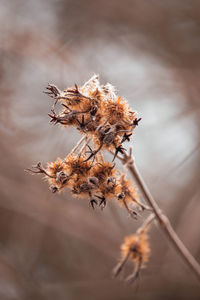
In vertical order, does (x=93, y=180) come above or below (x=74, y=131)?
below

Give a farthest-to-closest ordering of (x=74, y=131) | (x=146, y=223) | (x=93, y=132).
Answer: (x=74, y=131), (x=146, y=223), (x=93, y=132)

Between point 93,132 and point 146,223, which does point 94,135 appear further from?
point 146,223

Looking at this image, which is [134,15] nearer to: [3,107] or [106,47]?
[106,47]

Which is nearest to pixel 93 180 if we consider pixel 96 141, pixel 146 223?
pixel 96 141

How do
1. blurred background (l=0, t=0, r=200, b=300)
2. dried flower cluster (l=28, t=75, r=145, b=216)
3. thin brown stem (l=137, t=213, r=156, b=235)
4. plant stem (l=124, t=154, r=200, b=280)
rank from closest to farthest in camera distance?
1. dried flower cluster (l=28, t=75, r=145, b=216)
2. plant stem (l=124, t=154, r=200, b=280)
3. thin brown stem (l=137, t=213, r=156, b=235)
4. blurred background (l=0, t=0, r=200, b=300)

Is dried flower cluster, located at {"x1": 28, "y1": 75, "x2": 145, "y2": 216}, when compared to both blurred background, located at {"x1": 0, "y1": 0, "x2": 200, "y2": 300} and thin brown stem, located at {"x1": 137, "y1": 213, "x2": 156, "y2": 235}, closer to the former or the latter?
thin brown stem, located at {"x1": 137, "y1": 213, "x2": 156, "y2": 235}

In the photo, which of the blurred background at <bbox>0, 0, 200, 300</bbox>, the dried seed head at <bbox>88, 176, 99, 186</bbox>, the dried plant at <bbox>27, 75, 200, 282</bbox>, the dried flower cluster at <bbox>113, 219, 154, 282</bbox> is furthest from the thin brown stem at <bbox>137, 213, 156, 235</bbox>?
the blurred background at <bbox>0, 0, 200, 300</bbox>

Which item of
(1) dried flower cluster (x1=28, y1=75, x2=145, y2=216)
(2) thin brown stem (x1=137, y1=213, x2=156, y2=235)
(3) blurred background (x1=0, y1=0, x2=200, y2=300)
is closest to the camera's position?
(1) dried flower cluster (x1=28, y1=75, x2=145, y2=216)
